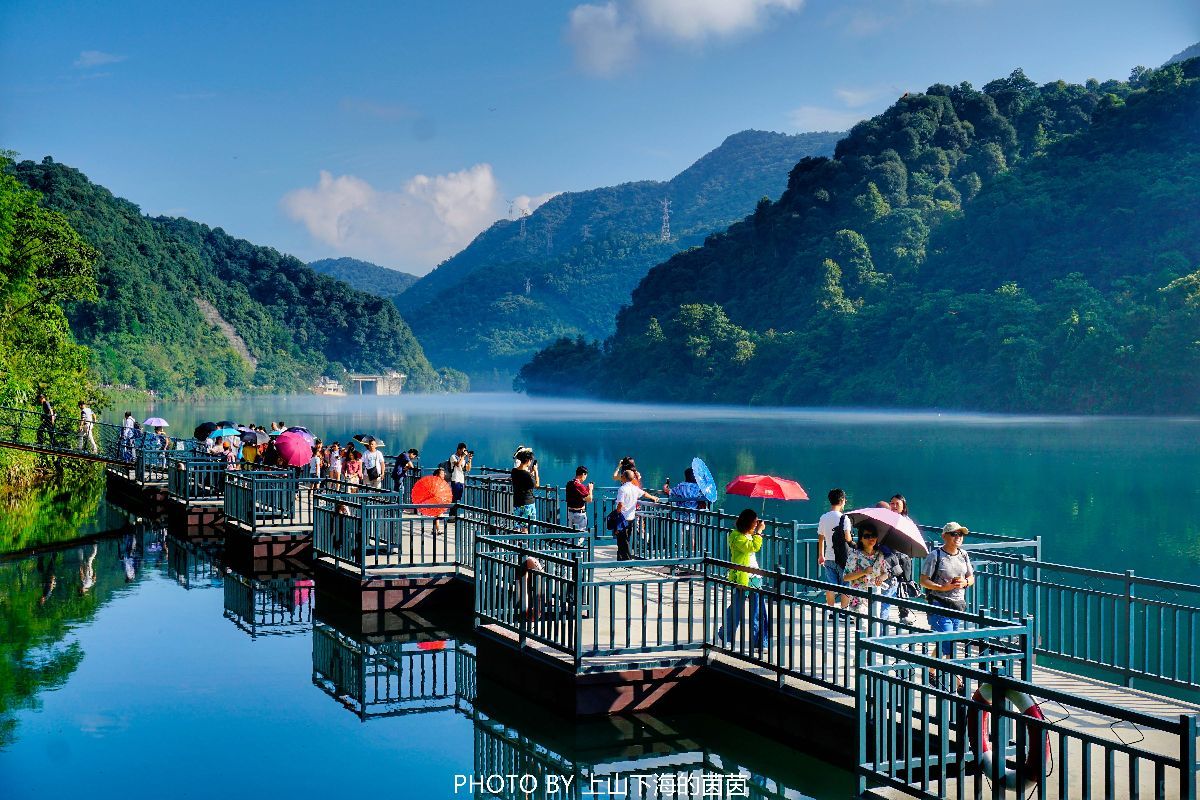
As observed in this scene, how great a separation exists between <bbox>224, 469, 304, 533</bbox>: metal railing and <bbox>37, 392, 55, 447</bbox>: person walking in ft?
49.8

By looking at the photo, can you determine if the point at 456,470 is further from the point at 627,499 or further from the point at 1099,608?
the point at 1099,608

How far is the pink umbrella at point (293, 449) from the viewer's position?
26703 millimetres

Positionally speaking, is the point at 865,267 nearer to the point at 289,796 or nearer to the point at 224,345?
the point at 224,345

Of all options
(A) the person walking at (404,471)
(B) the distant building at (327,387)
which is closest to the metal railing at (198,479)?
(A) the person walking at (404,471)

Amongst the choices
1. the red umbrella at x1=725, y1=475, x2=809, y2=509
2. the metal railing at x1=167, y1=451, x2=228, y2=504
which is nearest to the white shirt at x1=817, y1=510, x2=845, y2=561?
the red umbrella at x1=725, y1=475, x2=809, y2=509

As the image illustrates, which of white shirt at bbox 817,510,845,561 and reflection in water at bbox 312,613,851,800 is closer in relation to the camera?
reflection in water at bbox 312,613,851,800

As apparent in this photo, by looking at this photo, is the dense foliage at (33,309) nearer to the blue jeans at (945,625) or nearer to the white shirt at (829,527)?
the white shirt at (829,527)

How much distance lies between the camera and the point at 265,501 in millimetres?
22844

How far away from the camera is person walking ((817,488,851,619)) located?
12.3 metres

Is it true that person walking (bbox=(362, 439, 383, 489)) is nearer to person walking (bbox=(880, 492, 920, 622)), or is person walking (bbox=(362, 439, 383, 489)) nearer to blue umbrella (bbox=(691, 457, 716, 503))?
blue umbrella (bbox=(691, 457, 716, 503))

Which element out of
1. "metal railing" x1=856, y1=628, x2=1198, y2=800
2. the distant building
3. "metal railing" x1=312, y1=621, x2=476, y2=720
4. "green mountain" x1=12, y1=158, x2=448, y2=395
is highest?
"green mountain" x1=12, y1=158, x2=448, y2=395

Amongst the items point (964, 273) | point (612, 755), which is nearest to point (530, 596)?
point (612, 755)

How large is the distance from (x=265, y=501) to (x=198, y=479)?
6048 millimetres

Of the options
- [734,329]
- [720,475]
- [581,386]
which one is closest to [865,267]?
[734,329]
